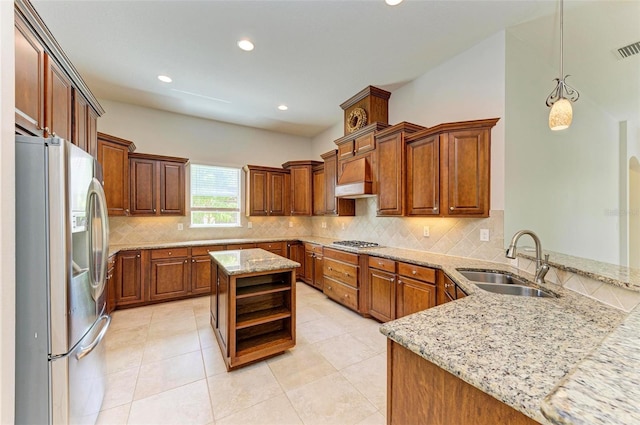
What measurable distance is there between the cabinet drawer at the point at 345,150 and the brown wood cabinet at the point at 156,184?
106 inches

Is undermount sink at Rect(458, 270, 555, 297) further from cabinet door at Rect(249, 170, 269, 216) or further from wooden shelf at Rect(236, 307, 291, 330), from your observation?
cabinet door at Rect(249, 170, 269, 216)

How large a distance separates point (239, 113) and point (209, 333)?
3.64 m

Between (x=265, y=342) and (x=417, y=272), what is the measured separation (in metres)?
1.72

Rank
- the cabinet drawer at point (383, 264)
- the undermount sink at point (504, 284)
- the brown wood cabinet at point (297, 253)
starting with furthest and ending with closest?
the brown wood cabinet at point (297, 253)
the cabinet drawer at point (383, 264)
the undermount sink at point (504, 284)

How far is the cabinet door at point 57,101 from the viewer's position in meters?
1.73

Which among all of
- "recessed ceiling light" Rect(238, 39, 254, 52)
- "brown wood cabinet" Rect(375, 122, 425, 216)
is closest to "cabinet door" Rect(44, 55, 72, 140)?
"recessed ceiling light" Rect(238, 39, 254, 52)

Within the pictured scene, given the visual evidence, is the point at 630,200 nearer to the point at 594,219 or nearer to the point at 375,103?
the point at 594,219

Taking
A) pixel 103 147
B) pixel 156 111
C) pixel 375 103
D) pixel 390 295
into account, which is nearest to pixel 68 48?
pixel 103 147

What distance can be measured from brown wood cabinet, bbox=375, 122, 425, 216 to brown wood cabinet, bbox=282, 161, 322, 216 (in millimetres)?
1917

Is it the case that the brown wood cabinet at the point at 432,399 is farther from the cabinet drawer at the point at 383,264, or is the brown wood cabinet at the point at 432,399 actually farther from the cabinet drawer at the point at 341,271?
the cabinet drawer at the point at 341,271

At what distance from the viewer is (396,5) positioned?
7.27 ft

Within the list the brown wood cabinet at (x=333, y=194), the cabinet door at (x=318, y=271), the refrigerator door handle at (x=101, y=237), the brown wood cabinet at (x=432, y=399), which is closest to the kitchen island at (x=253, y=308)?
the refrigerator door handle at (x=101, y=237)

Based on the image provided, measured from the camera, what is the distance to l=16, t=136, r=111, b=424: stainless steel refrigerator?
1270 millimetres

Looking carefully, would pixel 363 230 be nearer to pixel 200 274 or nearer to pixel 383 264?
pixel 383 264
